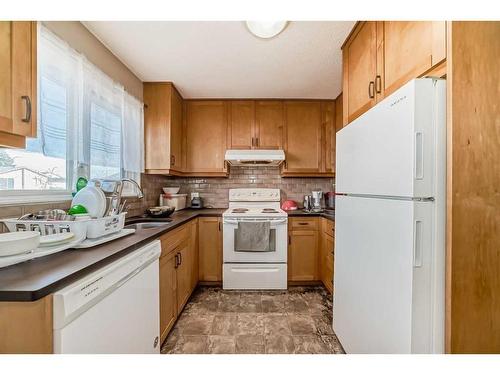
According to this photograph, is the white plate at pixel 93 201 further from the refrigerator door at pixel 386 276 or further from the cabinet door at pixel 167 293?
the refrigerator door at pixel 386 276

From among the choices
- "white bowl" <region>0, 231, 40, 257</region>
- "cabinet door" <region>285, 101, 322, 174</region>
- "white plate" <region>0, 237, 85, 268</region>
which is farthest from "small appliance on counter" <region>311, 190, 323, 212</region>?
"white bowl" <region>0, 231, 40, 257</region>

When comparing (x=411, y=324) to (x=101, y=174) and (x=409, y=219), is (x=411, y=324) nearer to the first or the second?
(x=409, y=219)

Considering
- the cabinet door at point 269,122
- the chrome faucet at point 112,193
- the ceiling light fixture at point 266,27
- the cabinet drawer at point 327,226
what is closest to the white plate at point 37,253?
the chrome faucet at point 112,193

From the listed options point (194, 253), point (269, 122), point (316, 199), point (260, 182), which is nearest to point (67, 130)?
point (194, 253)

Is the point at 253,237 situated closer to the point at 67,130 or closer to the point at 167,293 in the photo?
the point at 167,293

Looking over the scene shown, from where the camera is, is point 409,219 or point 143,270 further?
point 143,270

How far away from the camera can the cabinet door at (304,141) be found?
10.6 ft

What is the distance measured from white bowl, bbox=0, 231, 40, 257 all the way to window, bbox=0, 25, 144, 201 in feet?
1.61

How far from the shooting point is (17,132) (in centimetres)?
101

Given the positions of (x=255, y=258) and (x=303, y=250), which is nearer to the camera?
(x=255, y=258)

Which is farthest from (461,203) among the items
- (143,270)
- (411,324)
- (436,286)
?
(143,270)

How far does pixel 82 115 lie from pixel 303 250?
2.48 metres

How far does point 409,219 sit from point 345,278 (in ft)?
2.62

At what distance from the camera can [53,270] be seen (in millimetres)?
850
